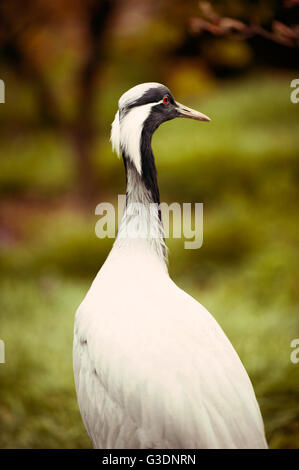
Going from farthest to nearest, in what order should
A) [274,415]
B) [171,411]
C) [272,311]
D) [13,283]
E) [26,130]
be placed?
[26,130] → [13,283] → [272,311] → [274,415] → [171,411]

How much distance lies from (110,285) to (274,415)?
1.17m

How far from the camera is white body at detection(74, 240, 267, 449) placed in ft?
4.33

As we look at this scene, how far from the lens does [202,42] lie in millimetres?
3352

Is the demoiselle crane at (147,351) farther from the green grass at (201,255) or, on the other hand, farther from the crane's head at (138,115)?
the green grass at (201,255)

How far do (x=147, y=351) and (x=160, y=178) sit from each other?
377cm

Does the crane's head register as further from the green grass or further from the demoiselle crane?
the green grass

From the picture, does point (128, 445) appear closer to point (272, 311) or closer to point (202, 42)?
point (272, 311)

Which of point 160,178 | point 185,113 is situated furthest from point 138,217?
point 160,178

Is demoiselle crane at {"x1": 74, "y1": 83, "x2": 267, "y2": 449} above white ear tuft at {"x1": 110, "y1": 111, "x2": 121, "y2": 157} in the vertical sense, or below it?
below

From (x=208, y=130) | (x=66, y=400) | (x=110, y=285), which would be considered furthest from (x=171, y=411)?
(x=208, y=130)

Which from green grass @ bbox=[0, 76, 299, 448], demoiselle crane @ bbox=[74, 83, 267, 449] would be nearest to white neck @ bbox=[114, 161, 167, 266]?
demoiselle crane @ bbox=[74, 83, 267, 449]

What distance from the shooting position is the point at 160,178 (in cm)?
501

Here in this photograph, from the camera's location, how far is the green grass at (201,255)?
2.39 m

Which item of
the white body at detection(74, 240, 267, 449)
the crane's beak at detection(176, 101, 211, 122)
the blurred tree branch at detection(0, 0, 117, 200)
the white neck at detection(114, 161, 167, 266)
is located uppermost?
the blurred tree branch at detection(0, 0, 117, 200)
